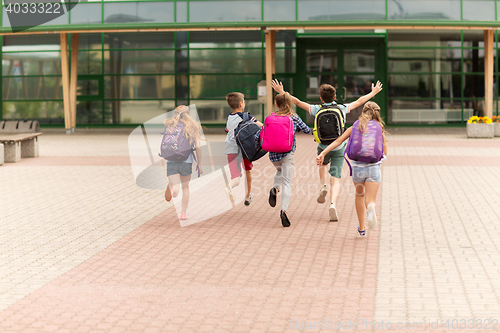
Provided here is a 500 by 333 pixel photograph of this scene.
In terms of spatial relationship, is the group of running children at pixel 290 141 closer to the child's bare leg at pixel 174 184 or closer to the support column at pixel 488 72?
the child's bare leg at pixel 174 184

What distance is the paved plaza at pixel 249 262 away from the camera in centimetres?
476

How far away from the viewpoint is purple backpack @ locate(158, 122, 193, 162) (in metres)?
8.20

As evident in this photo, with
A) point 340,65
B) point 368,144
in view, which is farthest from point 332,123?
point 340,65

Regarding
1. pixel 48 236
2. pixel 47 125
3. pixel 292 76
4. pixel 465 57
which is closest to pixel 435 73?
pixel 465 57

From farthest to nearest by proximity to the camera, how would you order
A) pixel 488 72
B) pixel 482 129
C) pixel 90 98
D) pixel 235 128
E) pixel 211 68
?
pixel 90 98 < pixel 211 68 < pixel 488 72 < pixel 482 129 < pixel 235 128

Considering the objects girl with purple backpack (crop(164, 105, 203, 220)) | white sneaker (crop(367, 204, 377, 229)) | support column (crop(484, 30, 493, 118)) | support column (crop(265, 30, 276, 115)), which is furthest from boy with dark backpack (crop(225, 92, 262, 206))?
support column (crop(484, 30, 493, 118))

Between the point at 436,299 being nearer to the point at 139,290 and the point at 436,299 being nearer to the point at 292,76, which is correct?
the point at 139,290

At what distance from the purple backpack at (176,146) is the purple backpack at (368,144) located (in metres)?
2.21

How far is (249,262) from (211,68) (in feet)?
68.4

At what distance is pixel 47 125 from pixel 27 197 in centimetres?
1756

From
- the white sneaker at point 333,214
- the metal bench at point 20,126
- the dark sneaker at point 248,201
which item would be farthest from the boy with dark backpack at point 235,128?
the metal bench at point 20,126

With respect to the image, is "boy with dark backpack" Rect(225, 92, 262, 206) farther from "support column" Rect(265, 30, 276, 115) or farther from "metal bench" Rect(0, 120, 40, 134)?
"metal bench" Rect(0, 120, 40, 134)

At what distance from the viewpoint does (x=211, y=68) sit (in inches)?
1047

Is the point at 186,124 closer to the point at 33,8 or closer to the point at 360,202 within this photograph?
the point at 360,202
